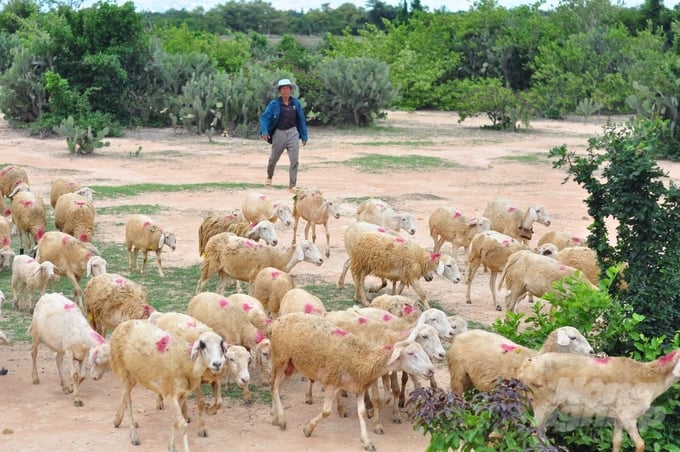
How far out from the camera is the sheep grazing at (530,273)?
424 inches

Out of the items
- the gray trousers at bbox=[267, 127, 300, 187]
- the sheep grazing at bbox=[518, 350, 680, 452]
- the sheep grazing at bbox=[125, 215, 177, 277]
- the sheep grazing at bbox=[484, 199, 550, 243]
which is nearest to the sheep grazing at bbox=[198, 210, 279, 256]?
the sheep grazing at bbox=[125, 215, 177, 277]

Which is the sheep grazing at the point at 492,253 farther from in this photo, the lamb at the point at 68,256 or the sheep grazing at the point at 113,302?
the lamb at the point at 68,256

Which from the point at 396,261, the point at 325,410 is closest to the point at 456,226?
the point at 396,261

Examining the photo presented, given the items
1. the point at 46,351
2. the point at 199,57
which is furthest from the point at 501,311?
the point at 199,57

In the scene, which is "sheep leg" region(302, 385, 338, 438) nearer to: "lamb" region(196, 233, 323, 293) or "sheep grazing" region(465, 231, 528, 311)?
"lamb" region(196, 233, 323, 293)

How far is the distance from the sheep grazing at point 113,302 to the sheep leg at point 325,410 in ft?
7.15

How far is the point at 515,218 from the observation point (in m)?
14.5

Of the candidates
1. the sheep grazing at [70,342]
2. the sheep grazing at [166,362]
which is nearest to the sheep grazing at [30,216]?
the sheep grazing at [70,342]

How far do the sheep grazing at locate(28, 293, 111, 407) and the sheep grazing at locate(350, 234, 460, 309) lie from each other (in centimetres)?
392

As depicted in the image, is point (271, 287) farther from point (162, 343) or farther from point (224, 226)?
point (224, 226)

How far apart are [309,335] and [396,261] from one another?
11.7 feet

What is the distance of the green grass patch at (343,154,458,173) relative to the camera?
76.8 ft

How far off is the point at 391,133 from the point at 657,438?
24.6 metres

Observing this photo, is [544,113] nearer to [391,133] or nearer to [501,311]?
[391,133]
